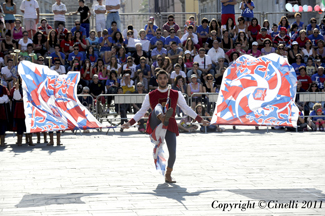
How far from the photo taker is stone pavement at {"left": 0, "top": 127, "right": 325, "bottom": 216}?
709cm

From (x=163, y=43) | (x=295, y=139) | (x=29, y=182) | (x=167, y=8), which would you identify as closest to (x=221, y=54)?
(x=163, y=43)

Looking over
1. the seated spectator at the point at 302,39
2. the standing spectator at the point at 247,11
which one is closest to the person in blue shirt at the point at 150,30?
the standing spectator at the point at 247,11

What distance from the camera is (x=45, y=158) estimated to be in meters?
12.0

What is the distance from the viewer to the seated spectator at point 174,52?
777 inches

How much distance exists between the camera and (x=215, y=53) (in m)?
19.9

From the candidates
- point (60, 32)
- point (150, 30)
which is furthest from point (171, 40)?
point (60, 32)

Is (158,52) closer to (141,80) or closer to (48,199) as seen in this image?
(141,80)

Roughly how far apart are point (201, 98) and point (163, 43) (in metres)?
4.07

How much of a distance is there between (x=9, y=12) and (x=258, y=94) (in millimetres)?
13419

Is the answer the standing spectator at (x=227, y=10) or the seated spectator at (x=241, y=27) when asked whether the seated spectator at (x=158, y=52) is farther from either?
the seated spectator at (x=241, y=27)

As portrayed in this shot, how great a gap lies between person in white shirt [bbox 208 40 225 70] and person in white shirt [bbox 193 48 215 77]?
0.49 metres

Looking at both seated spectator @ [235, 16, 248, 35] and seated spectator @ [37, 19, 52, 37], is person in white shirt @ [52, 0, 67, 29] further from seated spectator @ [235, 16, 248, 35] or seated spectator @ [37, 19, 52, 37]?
seated spectator @ [235, 16, 248, 35]

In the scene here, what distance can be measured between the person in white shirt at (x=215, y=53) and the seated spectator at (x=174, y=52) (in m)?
1.09

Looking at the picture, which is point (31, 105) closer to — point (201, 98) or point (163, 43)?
point (201, 98)
